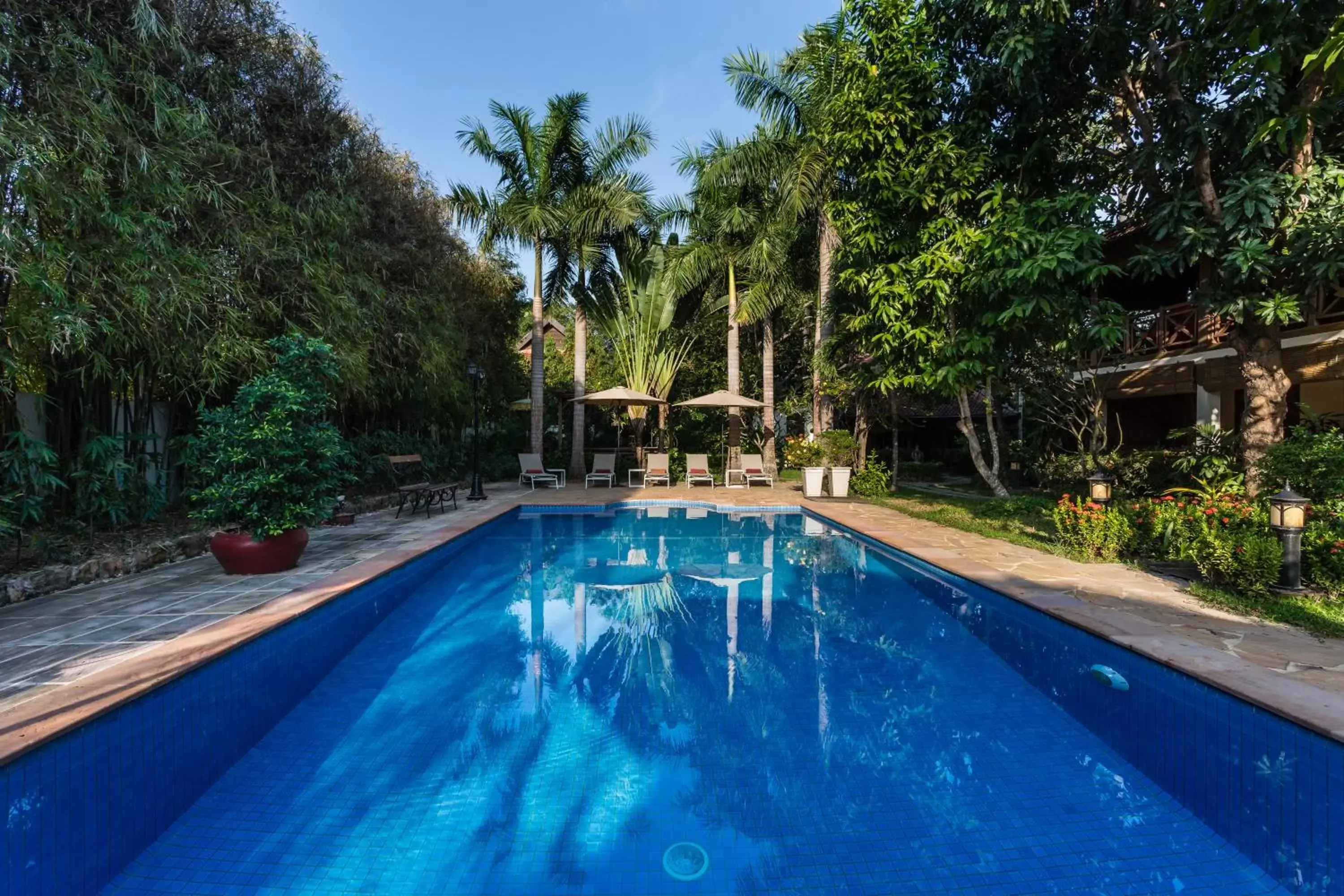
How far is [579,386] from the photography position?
16.2m

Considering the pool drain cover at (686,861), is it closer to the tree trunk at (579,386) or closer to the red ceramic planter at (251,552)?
the red ceramic planter at (251,552)

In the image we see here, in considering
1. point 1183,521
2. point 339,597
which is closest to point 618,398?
point 339,597

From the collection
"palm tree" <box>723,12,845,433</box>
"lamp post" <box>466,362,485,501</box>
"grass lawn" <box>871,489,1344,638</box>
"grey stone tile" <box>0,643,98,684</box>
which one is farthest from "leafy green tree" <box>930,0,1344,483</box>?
"lamp post" <box>466,362,485,501</box>

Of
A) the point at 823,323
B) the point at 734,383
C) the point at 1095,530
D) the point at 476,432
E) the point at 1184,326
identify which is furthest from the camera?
the point at 734,383

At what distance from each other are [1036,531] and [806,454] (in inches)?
226

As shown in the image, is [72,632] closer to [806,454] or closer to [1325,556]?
[1325,556]

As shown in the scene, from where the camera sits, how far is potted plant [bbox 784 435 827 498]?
13000 mm

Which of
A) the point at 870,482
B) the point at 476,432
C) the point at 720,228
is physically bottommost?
the point at 870,482

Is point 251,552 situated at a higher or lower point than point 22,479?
lower

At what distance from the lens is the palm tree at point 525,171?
48.0 feet

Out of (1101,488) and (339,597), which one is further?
(1101,488)

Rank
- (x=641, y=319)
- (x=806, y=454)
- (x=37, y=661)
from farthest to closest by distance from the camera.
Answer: (x=641, y=319) < (x=806, y=454) < (x=37, y=661)

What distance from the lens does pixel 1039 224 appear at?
717 cm

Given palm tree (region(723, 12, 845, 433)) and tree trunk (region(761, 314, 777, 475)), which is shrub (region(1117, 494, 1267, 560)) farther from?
tree trunk (region(761, 314, 777, 475))
